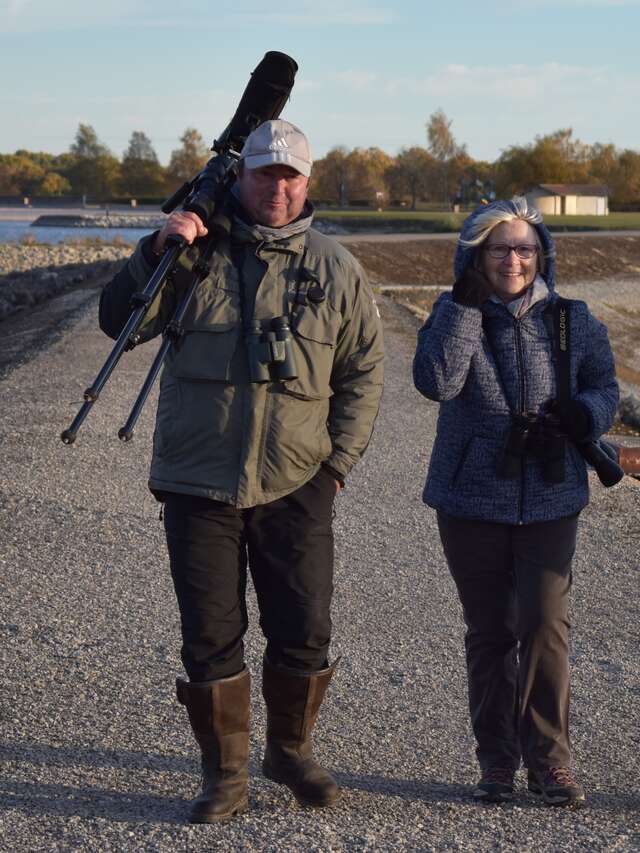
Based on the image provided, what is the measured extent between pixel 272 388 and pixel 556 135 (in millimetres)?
146029

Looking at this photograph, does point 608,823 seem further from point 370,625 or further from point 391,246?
point 391,246

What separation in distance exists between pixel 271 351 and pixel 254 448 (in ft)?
1.05

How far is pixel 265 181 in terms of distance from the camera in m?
4.16

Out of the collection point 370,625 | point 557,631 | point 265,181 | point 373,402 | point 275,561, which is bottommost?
point 370,625

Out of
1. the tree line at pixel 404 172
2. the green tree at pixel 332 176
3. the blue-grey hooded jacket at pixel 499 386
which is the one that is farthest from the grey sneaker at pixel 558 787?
the green tree at pixel 332 176

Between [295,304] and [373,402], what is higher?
[295,304]

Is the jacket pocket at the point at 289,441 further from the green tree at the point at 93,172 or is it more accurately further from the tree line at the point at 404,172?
the green tree at the point at 93,172

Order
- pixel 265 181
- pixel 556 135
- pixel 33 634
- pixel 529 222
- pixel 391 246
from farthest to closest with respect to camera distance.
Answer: pixel 556 135, pixel 391 246, pixel 33 634, pixel 529 222, pixel 265 181

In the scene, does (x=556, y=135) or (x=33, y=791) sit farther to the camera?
(x=556, y=135)

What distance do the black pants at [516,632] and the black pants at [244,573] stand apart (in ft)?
1.78

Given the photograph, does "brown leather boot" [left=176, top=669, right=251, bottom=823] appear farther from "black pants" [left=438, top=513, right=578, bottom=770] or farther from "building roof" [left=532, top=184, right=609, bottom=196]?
"building roof" [left=532, top=184, right=609, bottom=196]

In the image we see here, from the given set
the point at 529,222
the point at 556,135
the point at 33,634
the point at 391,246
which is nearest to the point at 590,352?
the point at 529,222

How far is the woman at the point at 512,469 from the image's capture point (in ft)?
14.5

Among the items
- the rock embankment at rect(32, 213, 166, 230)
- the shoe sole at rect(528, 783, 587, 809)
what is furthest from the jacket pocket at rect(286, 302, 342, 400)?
the rock embankment at rect(32, 213, 166, 230)
